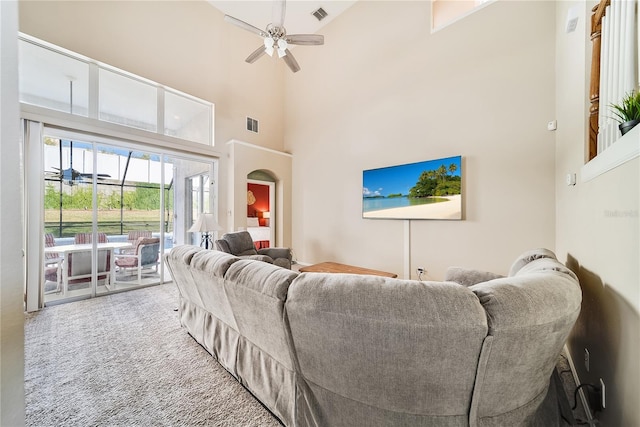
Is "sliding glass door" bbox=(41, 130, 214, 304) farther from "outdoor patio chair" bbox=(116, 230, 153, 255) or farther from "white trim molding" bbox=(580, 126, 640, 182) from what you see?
"white trim molding" bbox=(580, 126, 640, 182)

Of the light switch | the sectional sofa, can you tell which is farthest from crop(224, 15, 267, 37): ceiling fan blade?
the light switch

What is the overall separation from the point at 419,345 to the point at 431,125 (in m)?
3.60

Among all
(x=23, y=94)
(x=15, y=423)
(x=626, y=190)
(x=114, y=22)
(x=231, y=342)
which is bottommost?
(x=231, y=342)

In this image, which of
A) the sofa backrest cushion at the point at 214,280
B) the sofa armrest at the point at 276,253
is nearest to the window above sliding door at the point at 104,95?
the sofa armrest at the point at 276,253

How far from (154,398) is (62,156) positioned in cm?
369

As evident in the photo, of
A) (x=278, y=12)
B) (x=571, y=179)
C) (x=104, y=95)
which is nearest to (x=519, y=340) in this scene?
(x=571, y=179)

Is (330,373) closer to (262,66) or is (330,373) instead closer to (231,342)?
(231,342)

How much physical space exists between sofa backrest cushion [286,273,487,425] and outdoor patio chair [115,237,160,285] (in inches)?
162

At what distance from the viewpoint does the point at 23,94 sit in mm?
2973

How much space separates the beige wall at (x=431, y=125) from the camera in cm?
290

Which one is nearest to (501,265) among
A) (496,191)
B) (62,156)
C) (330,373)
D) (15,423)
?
(496,191)

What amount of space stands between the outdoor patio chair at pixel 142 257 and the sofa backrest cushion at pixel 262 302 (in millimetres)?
3468

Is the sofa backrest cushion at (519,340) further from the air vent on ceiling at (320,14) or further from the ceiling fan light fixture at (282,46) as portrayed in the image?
the air vent on ceiling at (320,14)

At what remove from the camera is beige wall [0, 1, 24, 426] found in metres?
0.44
